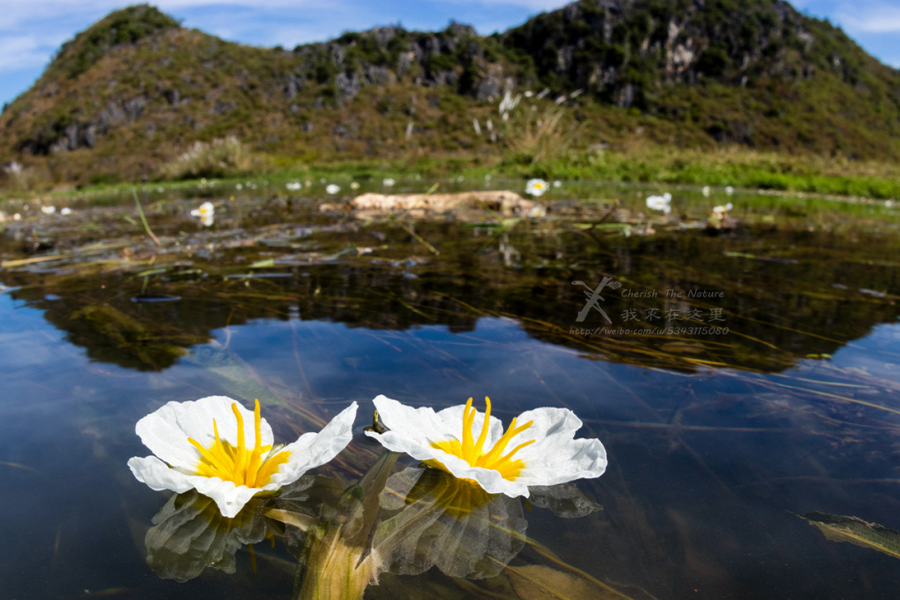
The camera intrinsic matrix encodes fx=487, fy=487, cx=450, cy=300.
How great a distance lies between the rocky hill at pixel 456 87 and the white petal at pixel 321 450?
3343 cm

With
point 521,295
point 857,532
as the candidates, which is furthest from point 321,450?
point 521,295

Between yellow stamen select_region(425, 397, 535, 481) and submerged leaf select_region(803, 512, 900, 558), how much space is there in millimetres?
379

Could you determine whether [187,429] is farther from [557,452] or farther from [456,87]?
[456,87]

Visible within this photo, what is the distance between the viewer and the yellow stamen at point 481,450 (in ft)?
2.20

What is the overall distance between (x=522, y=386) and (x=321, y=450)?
543 mm

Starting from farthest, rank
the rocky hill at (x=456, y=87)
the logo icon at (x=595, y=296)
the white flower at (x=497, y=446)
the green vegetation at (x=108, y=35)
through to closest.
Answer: the green vegetation at (x=108, y=35)
the rocky hill at (x=456, y=87)
the logo icon at (x=595, y=296)
the white flower at (x=497, y=446)

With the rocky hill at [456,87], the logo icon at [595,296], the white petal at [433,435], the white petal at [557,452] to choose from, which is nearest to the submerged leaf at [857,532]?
the white petal at [557,452]

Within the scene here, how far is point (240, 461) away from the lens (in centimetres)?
64

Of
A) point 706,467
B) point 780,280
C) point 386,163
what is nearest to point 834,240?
point 780,280

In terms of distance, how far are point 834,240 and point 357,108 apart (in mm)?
44275

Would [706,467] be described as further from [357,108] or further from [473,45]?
[473,45]

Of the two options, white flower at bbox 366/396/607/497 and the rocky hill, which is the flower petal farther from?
the rocky hill

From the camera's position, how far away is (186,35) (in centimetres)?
5225

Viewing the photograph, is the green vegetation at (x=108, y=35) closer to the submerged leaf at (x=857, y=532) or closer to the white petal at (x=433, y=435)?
the white petal at (x=433, y=435)
